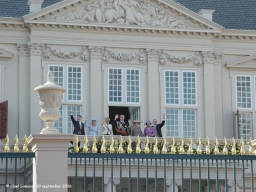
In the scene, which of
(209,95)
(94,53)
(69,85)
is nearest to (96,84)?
(69,85)

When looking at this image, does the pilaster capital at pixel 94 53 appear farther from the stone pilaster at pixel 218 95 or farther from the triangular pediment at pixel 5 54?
the stone pilaster at pixel 218 95

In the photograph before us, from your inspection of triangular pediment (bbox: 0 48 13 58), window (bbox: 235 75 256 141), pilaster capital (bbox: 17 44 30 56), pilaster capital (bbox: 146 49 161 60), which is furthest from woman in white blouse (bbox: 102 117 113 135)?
window (bbox: 235 75 256 141)

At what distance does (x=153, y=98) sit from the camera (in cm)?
3058

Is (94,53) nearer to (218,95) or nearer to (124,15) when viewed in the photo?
(124,15)

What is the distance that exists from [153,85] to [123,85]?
1226mm

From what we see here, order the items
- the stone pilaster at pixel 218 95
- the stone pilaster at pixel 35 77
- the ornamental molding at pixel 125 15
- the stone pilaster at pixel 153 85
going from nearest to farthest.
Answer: the stone pilaster at pixel 35 77, the ornamental molding at pixel 125 15, the stone pilaster at pixel 153 85, the stone pilaster at pixel 218 95

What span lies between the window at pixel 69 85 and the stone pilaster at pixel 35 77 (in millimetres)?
Result: 519

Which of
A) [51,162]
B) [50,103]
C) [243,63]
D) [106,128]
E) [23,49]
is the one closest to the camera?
[51,162]

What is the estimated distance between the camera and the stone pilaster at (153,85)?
100.0 feet

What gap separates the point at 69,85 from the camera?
30031mm

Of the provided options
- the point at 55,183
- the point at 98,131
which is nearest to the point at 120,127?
the point at 98,131

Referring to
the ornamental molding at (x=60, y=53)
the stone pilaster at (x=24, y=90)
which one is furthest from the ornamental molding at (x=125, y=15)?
the stone pilaster at (x=24, y=90)

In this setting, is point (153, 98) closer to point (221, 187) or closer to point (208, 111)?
point (208, 111)

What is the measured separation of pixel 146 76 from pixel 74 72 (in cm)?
285
